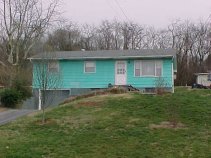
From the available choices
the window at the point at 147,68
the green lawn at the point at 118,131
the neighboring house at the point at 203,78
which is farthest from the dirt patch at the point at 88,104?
the neighboring house at the point at 203,78

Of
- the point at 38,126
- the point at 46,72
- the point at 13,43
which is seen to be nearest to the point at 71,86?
the point at 13,43

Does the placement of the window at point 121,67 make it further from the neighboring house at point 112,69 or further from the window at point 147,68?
the window at point 147,68

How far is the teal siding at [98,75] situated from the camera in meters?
31.2

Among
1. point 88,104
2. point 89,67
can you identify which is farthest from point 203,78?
point 88,104

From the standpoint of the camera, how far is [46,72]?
17.3 m

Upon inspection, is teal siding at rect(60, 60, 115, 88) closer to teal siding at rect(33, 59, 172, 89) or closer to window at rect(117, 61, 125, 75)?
teal siding at rect(33, 59, 172, 89)

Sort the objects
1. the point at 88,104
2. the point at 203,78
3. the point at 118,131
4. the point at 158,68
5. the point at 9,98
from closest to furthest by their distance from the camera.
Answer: the point at 118,131 → the point at 88,104 → the point at 9,98 → the point at 158,68 → the point at 203,78

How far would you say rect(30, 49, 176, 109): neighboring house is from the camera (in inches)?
1228

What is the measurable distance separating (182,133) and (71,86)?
65.9ft

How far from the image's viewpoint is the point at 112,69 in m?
32.0

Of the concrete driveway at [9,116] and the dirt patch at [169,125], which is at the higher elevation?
the dirt patch at [169,125]

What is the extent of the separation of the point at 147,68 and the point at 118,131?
1835 cm

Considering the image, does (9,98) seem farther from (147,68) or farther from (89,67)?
(147,68)

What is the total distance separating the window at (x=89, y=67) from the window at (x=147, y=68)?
10.2 ft
